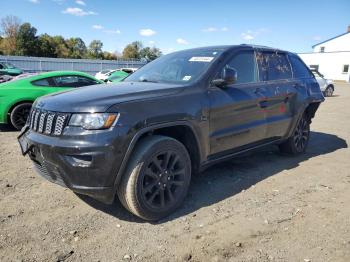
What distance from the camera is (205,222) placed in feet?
11.7

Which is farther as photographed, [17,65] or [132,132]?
[17,65]

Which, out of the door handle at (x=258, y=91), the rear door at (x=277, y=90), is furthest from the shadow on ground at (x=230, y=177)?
the door handle at (x=258, y=91)

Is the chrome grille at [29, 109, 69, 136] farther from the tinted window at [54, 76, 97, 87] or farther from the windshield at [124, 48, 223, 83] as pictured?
the tinted window at [54, 76, 97, 87]

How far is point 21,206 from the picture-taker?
3.92m

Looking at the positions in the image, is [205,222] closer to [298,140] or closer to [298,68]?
[298,140]

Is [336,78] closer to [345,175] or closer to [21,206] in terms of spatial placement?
[345,175]

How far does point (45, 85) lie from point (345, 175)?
6.81 m

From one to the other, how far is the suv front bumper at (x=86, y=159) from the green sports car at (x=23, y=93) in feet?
17.5

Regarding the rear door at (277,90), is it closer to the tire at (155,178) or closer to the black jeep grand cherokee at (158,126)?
the black jeep grand cherokee at (158,126)

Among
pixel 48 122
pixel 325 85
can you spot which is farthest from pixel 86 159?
pixel 325 85

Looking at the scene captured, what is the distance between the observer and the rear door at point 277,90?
488 centimetres

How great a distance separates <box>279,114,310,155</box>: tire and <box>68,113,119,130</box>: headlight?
11.7 ft

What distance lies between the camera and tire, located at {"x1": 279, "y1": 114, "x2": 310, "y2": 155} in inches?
228

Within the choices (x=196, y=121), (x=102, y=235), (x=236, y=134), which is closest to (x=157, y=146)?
(x=196, y=121)
